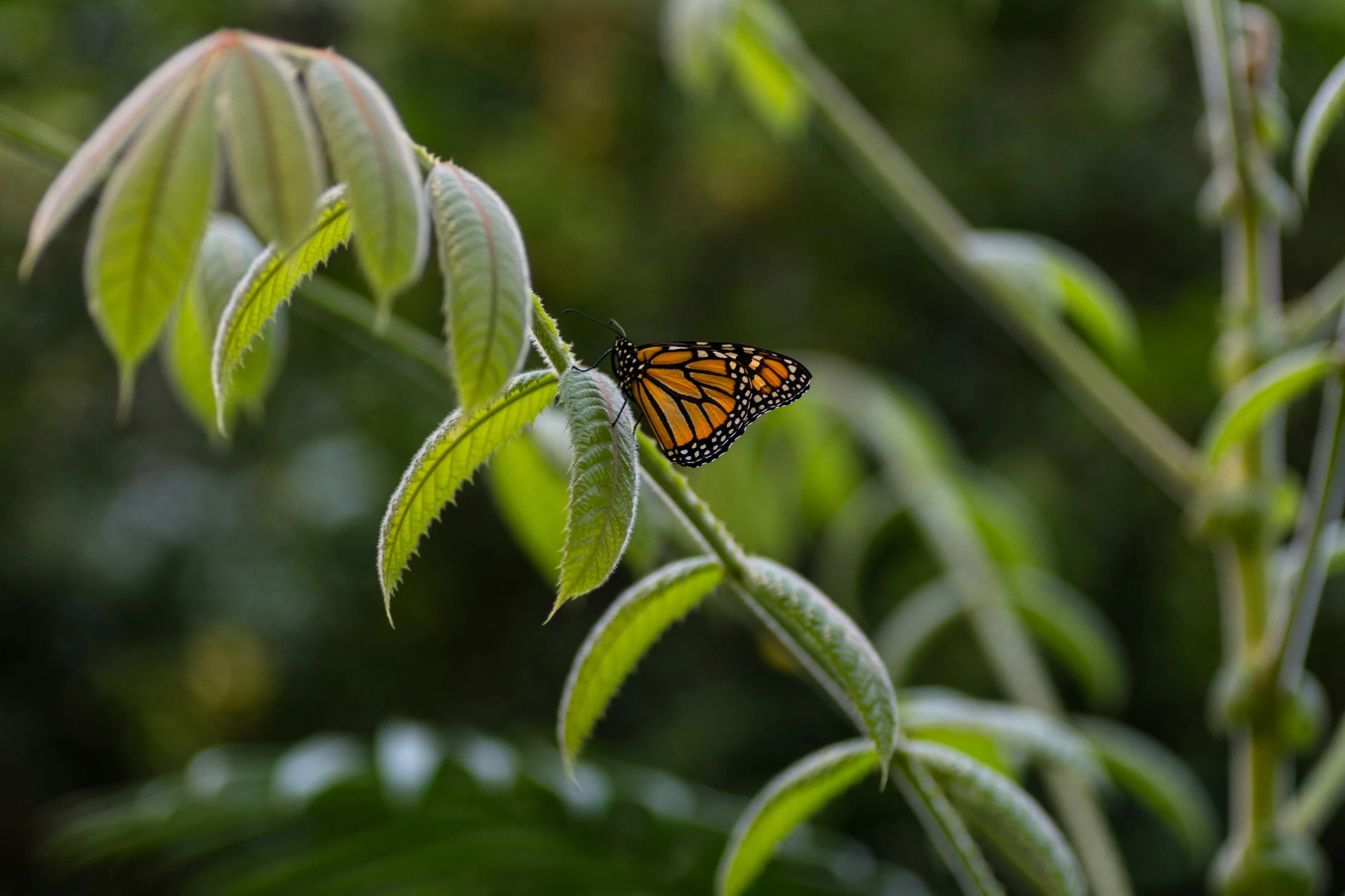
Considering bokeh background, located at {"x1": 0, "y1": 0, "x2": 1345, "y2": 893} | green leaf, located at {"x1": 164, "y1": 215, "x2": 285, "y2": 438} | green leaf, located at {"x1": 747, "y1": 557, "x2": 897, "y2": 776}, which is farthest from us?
bokeh background, located at {"x1": 0, "y1": 0, "x2": 1345, "y2": 893}

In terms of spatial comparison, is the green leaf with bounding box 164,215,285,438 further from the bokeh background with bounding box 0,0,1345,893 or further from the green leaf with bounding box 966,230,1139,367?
the bokeh background with bounding box 0,0,1345,893

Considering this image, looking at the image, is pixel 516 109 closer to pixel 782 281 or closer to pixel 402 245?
pixel 782 281

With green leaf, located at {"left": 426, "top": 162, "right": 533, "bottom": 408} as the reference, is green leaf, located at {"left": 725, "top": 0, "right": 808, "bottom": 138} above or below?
below

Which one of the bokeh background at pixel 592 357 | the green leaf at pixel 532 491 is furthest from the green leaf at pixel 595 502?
the bokeh background at pixel 592 357

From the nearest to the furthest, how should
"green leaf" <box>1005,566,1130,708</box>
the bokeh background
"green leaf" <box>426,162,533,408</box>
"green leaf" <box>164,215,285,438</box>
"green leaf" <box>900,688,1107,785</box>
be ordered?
"green leaf" <box>426,162,533,408</box> < "green leaf" <box>164,215,285,438</box> < "green leaf" <box>900,688,1107,785</box> < "green leaf" <box>1005,566,1130,708</box> < the bokeh background

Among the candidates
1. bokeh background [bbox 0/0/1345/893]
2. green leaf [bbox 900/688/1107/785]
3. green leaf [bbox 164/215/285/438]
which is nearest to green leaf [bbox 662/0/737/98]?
green leaf [bbox 164/215/285/438]

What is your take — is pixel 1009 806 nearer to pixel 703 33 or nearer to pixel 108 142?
pixel 108 142

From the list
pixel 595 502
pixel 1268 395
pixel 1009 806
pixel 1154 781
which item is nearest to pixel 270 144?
pixel 595 502
